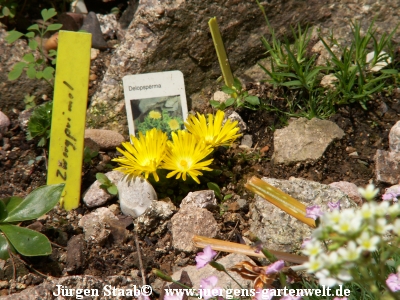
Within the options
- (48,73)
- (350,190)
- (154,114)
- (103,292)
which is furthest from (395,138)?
(48,73)

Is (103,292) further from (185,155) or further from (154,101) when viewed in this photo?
(154,101)

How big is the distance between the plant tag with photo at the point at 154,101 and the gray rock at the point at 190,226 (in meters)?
0.61

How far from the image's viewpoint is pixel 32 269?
216 centimetres

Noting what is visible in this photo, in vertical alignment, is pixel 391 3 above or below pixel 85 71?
above

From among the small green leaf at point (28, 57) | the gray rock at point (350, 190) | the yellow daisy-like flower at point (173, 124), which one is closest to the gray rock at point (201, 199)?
the yellow daisy-like flower at point (173, 124)

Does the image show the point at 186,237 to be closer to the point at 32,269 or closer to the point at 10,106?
the point at 32,269

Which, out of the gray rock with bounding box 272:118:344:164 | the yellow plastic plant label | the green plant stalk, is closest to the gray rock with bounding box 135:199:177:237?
the yellow plastic plant label

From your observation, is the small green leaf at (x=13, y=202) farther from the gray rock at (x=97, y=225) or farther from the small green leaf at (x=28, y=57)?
the small green leaf at (x=28, y=57)

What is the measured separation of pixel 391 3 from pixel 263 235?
167 cm

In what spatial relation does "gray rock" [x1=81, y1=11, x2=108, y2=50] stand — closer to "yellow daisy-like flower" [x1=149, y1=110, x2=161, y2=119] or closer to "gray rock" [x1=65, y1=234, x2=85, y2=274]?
"yellow daisy-like flower" [x1=149, y1=110, x2=161, y2=119]

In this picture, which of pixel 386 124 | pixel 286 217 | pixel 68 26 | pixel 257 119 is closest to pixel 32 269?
pixel 286 217

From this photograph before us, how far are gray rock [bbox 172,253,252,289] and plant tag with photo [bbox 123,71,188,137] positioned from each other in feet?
2.90

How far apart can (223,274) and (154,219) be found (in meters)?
0.47

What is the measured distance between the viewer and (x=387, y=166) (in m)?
2.43
